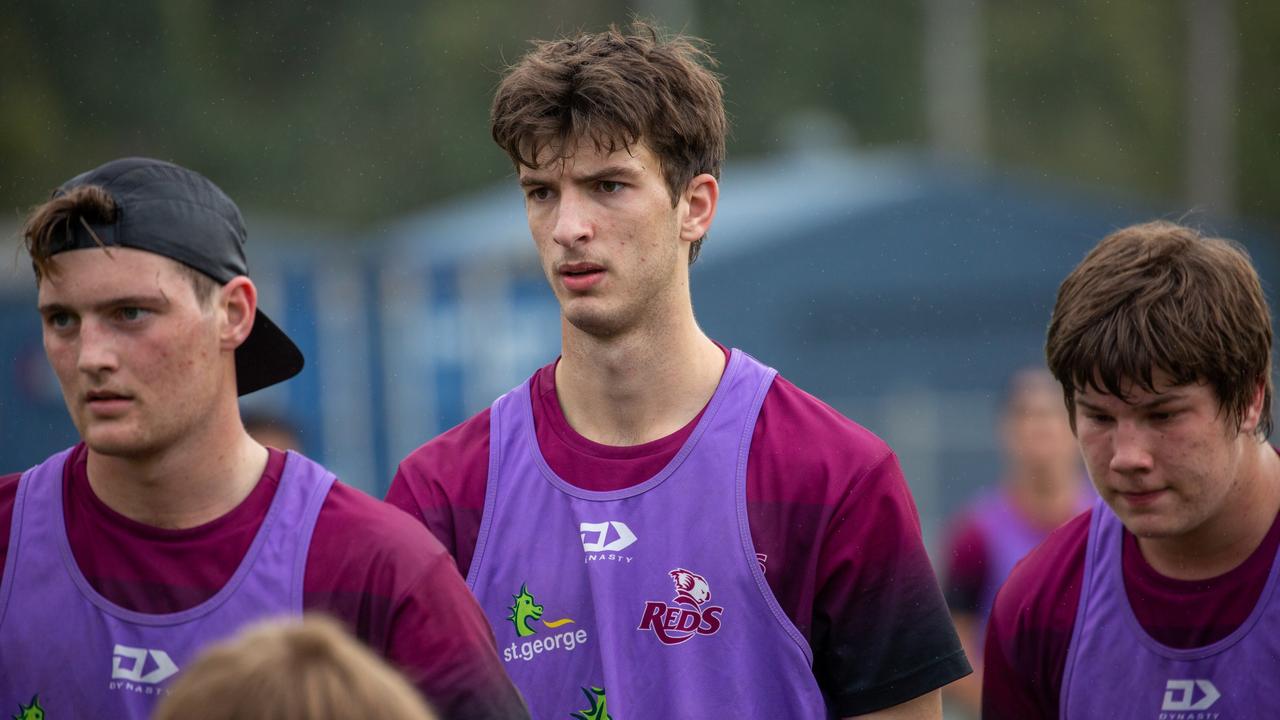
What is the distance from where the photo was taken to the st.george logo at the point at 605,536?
442 cm

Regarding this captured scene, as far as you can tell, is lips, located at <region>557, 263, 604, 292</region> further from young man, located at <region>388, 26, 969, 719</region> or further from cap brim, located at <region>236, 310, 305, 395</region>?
cap brim, located at <region>236, 310, 305, 395</region>

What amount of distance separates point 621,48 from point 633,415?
1091 mm

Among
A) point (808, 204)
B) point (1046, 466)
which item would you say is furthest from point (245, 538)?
point (808, 204)

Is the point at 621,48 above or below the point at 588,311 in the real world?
above

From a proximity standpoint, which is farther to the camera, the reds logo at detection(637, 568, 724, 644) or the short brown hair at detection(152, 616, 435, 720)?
the reds logo at detection(637, 568, 724, 644)

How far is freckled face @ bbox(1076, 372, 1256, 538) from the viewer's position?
4.36m

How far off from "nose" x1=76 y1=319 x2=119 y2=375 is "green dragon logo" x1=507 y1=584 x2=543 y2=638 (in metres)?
1.24

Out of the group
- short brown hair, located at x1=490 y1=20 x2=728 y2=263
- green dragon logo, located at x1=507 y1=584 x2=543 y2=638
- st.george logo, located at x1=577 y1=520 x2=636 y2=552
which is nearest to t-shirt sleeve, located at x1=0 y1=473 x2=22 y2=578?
green dragon logo, located at x1=507 y1=584 x2=543 y2=638

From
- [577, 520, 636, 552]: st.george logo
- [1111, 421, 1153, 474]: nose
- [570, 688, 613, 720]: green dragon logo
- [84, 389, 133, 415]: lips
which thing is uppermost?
[84, 389, 133, 415]: lips

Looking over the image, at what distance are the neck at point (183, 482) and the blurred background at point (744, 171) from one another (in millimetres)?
5519

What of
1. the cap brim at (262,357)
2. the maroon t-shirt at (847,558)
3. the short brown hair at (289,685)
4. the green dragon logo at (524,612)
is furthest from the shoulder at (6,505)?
the short brown hair at (289,685)

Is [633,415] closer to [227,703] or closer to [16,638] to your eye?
[16,638]

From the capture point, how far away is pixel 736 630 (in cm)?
432

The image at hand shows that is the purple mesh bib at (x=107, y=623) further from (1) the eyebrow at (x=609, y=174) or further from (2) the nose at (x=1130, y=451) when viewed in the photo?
(2) the nose at (x=1130, y=451)
